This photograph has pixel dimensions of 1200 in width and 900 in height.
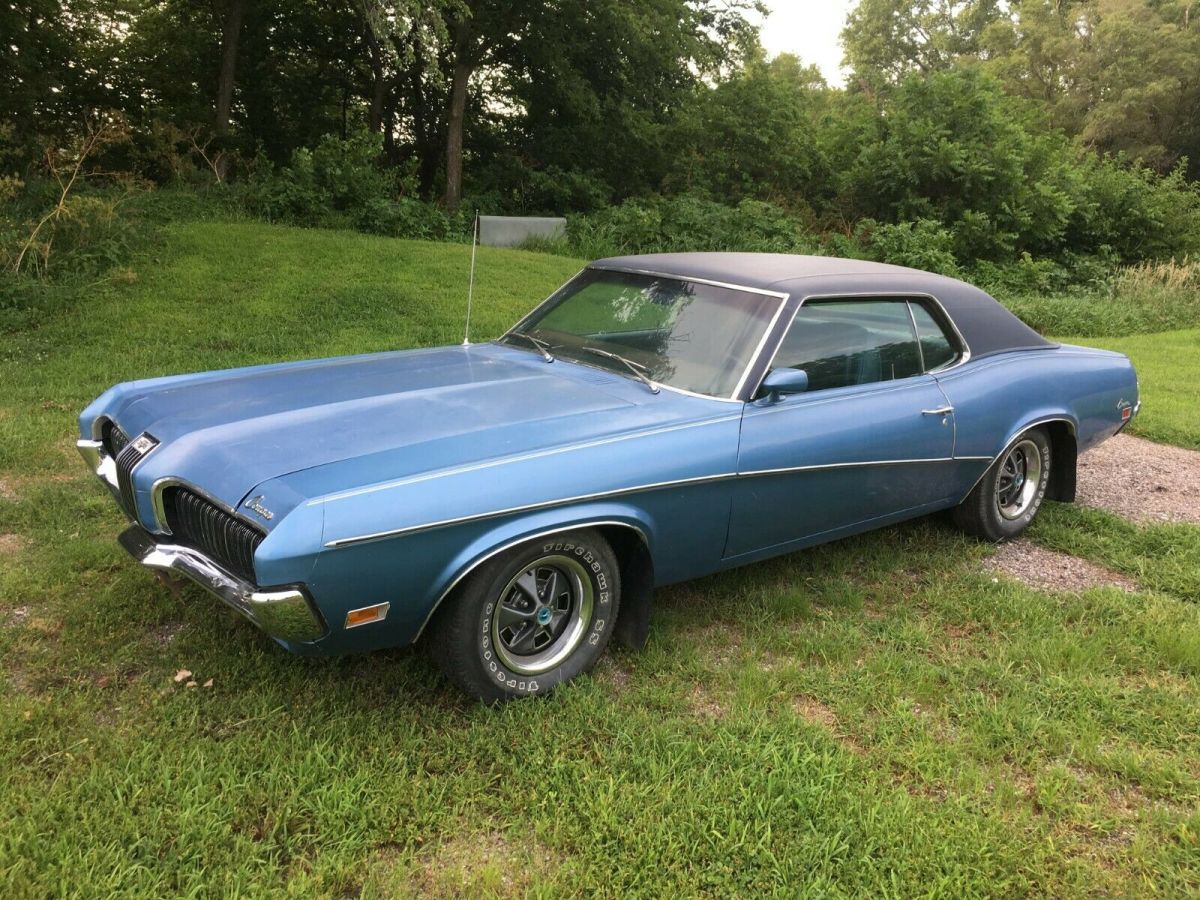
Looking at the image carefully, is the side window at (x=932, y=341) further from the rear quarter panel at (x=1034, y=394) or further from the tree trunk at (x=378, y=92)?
the tree trunk at (x=378, y=92)

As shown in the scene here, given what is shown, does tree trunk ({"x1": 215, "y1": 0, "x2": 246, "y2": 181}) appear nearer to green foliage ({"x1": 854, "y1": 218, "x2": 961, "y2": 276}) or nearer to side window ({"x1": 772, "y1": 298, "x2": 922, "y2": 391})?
green foliage ({"x1": 854, "y1": 218, "x2": 961, "y2": 276})

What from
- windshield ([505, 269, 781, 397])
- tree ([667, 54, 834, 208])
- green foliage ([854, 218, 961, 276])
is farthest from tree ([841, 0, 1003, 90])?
windshield ([505, 269, 781, 397])

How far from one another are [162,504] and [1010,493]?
4030mm

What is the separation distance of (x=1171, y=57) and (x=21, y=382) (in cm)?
3698

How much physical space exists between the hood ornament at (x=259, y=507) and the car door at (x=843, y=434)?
1.63 meters

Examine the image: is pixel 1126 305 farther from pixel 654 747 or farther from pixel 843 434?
pixel 654 747

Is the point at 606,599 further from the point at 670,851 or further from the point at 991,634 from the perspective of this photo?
the point at 991,634

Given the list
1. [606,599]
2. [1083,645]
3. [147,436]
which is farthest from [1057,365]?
[147,436]

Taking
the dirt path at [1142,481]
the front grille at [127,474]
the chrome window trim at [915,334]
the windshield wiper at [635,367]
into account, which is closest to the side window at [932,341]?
the chrome window trim at [915,334]

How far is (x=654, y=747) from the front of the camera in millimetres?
2768

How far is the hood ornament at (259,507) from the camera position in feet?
8.19

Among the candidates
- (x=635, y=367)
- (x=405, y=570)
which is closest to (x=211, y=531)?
(x=405, y=570)

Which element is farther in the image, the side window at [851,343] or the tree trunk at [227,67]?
the tree trunk at [227,67]

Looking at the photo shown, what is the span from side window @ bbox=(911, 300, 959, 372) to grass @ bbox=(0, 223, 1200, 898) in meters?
0.96
